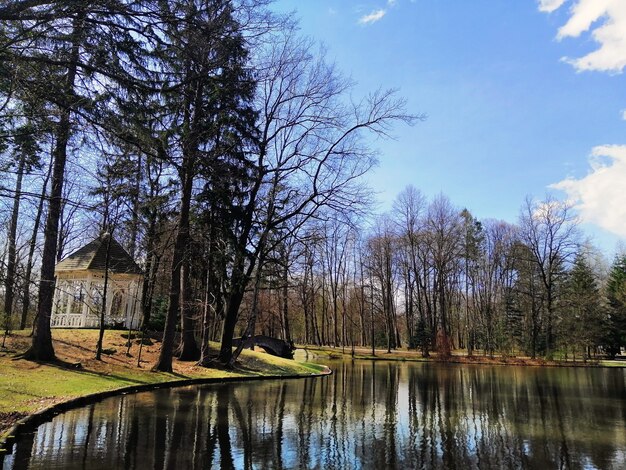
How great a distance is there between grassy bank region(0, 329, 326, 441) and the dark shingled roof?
327 cm

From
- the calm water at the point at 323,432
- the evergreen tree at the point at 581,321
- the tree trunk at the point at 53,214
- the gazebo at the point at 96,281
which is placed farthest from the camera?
the evergreen tree at the point at 581,321

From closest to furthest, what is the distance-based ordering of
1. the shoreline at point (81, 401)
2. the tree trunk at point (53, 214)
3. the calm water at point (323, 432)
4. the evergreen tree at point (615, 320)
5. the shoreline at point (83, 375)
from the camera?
the tree trunk at point (53, 214), the calm water at point (323, 432), the shoreline at point (81, 401), the shoreline at point (83, 375), the evergreen tree at point (615, 320)

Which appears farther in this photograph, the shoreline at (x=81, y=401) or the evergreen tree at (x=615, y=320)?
the evergreen tree at (x=615, y=320)

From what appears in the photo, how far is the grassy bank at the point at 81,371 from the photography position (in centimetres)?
966

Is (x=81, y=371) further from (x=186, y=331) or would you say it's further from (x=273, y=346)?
(x=273, y=346)

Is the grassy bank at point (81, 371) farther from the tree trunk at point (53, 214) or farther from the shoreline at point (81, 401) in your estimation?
the tree trunk at point (53, 214)

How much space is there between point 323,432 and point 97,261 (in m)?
17.5

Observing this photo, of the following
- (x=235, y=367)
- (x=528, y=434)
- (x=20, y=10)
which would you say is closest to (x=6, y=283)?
(x=20, y=10)

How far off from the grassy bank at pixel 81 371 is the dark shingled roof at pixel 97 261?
3.27m

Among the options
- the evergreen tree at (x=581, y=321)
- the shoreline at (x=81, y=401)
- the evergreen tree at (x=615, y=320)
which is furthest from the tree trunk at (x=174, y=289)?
the evergreen tree at (x=615, y=320)

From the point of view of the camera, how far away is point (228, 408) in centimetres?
1075

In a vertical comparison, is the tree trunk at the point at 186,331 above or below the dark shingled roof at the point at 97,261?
below

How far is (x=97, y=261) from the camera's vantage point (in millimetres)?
22438

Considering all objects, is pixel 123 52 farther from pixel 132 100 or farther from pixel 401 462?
pixel 401 462
